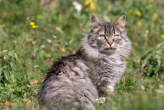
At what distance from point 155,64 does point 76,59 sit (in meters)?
2.09

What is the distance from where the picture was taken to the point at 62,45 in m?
7.34

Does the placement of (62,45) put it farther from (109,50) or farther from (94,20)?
(109,50)

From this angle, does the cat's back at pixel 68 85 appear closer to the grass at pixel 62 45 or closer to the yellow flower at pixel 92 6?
the grass at pixel 62 45

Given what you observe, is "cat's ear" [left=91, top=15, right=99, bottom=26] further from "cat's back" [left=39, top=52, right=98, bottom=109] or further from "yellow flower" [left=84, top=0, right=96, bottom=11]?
"yellow flower" [left=84, top=0, right=96, bottom=11]

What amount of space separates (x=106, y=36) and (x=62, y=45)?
223cm

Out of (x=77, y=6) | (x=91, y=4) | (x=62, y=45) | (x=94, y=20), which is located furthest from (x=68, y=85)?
(x=91, y=4)

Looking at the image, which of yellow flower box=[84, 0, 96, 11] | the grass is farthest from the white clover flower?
yellow flower box=[84, 0, 96, 11]

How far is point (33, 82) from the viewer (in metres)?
5.63

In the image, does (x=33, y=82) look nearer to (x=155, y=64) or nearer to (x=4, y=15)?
(x=155, y=64)

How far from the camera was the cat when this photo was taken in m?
4.55

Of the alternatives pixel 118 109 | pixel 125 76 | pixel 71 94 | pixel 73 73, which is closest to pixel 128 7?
pixel 125 76

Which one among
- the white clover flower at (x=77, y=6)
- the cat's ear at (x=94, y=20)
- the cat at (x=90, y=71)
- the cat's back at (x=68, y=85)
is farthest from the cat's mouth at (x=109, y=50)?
the white clover flower at (x=77, y=6)

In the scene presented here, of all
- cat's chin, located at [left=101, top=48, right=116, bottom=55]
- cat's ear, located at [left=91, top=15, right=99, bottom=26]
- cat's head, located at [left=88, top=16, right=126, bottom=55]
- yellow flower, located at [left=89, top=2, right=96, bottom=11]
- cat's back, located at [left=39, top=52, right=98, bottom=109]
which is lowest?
cat's back, located at [left=39, top=52, right=98, bottom=109]

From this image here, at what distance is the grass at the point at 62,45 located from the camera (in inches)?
196
